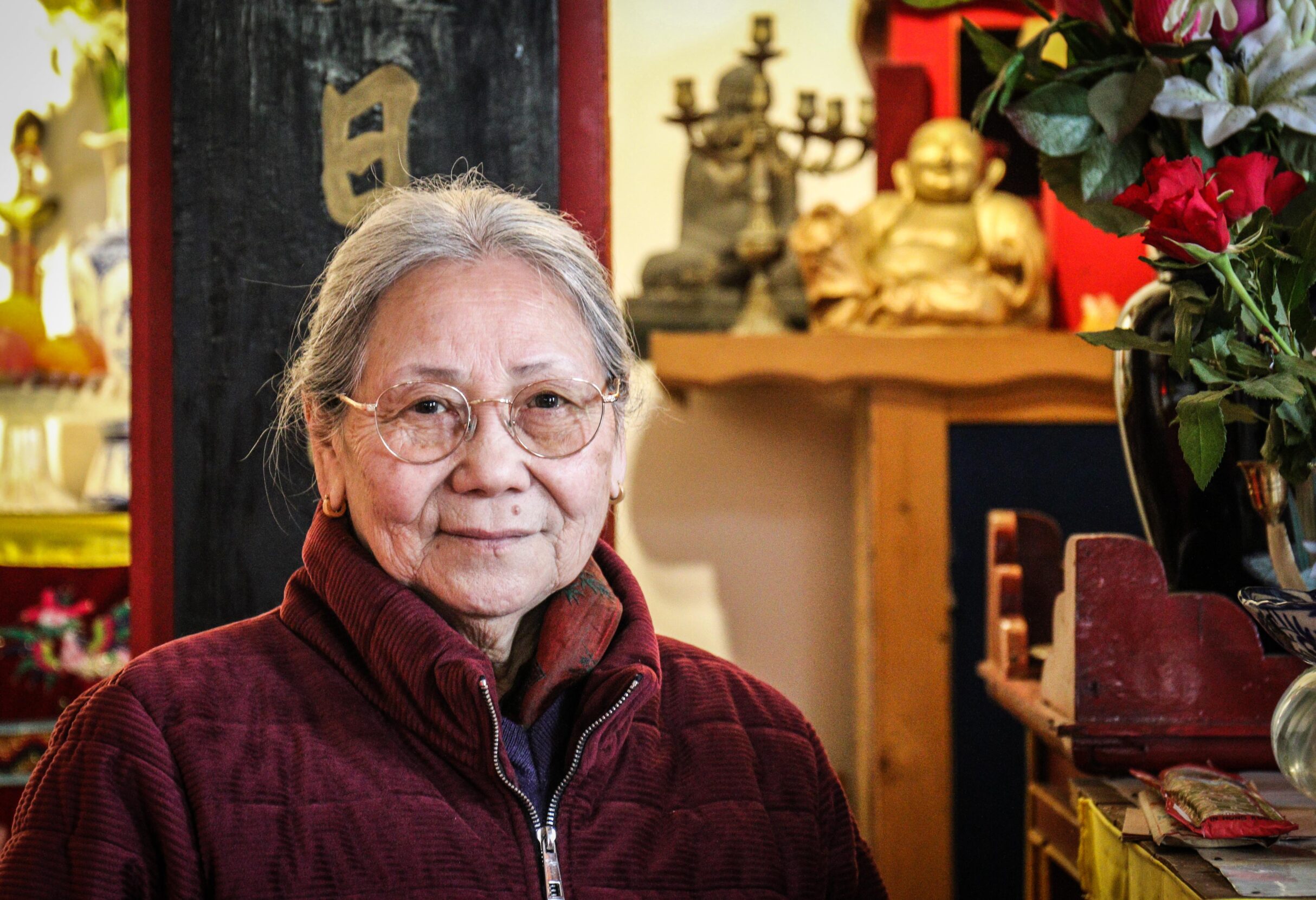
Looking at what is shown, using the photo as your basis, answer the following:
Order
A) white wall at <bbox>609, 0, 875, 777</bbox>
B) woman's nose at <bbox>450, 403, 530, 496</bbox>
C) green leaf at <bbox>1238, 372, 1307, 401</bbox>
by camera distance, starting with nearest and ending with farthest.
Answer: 1. green leaf at <bbox>1238, 372, 1307, 401</bbox>
2. woman's nose at <bbox>450, 403, 530, 496</bbox>
3. white wall at <bbox>609, 0, 875, 777</bbox>

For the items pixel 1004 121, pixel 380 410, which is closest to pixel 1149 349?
pixel 380 410

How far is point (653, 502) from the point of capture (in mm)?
2875

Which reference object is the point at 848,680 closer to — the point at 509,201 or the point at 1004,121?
the point at 1004,121

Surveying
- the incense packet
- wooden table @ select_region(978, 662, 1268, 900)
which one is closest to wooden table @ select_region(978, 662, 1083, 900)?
wooden table @ select_region(978, 662, 1268, 900)

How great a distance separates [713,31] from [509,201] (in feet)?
6.59

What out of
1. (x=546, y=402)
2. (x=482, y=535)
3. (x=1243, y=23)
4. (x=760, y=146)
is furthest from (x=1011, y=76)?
(x=760, y=146)

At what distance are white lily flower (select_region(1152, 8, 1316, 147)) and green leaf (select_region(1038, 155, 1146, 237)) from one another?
0.09 m

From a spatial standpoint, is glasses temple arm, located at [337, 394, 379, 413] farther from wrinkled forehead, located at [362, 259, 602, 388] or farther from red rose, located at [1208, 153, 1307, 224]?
red rose, located at [1208, 153, 1307, 224]

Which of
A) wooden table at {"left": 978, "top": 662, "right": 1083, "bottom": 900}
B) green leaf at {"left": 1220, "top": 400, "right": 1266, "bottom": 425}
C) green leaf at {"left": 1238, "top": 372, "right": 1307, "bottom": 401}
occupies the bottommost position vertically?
wooden table at {"left": 978, "top": 662, "right": 1083, "bottom": 900}

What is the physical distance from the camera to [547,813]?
3.02ft

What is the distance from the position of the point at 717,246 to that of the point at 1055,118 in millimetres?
1589

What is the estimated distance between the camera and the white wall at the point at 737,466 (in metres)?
2.86

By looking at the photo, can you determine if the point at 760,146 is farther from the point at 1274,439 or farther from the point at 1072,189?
the point at 1274,439

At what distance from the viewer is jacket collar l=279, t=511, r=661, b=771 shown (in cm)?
90
